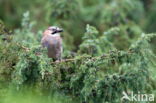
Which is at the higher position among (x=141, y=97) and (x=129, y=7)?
(x=129, y=7)

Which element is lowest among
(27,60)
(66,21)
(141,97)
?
(141,97)

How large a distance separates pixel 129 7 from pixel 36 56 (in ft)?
15.7

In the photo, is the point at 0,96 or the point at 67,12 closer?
the point at 0,96

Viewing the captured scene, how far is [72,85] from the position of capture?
16.8 feet

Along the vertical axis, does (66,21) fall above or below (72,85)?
above

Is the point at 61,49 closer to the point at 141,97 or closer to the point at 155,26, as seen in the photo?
the point at 141,97

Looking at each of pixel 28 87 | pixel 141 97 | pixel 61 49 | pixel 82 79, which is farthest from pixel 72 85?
→ pixel 61 49

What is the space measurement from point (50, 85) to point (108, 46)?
76.5 inches

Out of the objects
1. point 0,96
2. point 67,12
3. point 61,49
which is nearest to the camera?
point 0,96

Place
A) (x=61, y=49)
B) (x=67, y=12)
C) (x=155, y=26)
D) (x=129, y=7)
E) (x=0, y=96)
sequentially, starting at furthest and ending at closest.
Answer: (x=155, y=26), (x=129, y=7), (x=67, y=12), (x=61, y=49), (x=0, y=96)

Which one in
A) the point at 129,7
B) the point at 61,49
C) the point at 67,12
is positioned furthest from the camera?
the point at 129,7

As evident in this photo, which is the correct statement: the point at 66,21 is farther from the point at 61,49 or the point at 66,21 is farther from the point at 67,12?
the point at 61,49

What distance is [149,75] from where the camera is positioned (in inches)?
207

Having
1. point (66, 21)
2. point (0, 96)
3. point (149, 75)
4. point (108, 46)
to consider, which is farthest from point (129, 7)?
point (0, 96)
